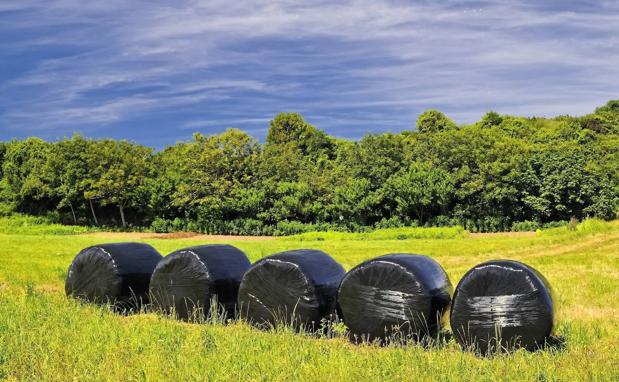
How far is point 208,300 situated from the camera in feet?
32.4

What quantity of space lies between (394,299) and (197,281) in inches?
137

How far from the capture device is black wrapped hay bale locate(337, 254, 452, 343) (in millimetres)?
8109

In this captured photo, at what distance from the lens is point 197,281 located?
996cm

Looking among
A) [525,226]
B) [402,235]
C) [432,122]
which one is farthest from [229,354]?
[432,122]

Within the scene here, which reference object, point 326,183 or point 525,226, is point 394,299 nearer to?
point 525,226

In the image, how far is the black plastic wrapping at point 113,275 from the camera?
35.6 feet

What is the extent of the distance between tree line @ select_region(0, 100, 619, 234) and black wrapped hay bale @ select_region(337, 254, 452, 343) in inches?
1486

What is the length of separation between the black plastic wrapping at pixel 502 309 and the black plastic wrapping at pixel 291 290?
1988 millimetres

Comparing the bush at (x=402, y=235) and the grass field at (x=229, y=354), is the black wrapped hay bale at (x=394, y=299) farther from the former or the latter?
the bush at (x=402, y=235)

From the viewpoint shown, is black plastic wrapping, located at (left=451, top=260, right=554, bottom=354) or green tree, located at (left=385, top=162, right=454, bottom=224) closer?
black plastic wrapping, located at (left=451, top=260, right=554, bottom=354)

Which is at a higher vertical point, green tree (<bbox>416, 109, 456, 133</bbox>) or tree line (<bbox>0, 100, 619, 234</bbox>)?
green tree (<bbox>416, 109, 456, 133</bbox>)

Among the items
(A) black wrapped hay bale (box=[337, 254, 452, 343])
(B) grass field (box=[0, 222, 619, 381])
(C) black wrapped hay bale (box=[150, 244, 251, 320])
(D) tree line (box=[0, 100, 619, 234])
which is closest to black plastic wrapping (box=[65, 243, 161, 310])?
(B) grass field (box=[0, 222, 619, 381])

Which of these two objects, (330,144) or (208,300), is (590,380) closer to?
(208,300)

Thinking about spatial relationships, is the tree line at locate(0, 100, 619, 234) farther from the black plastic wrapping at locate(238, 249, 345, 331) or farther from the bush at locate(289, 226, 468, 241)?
the black plastic wrapping at locate(238, 249, 345, 331)
